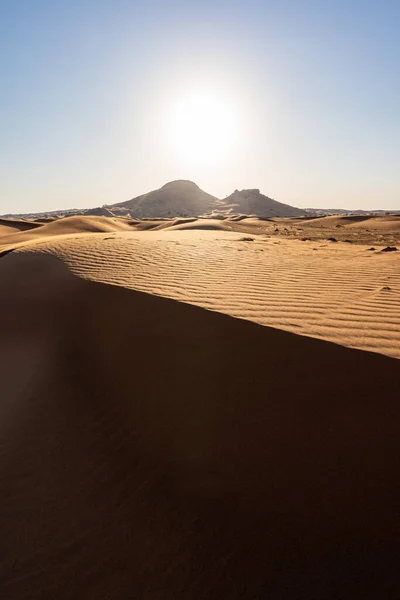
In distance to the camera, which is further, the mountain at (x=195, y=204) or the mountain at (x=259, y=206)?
the mountain at (x=195, y=204)

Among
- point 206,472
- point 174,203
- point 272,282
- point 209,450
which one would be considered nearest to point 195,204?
point 174,203

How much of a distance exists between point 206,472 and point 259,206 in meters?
112

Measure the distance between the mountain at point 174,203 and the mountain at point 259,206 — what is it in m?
8.89

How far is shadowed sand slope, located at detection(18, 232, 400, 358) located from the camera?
3.53m

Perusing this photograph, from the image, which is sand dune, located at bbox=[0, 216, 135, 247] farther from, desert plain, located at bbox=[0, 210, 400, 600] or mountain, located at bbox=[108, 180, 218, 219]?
mountain, located at bbox=[108, 180, 218, 219]

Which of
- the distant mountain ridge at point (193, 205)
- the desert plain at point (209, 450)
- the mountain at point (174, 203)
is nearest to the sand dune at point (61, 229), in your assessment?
the desert plain at point (209, 450)

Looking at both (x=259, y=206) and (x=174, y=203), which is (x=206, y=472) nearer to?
(x=259, y=206)

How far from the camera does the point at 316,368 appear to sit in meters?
2.88

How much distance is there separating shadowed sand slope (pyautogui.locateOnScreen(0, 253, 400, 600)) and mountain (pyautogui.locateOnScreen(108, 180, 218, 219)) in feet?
323

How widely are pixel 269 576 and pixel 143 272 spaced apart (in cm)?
510

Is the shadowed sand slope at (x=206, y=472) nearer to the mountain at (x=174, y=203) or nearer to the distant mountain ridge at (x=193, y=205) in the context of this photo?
the distant mountain ridge at (x=193, y=205)

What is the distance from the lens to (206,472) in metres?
2.46

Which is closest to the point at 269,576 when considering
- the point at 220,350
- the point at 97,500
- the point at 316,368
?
the point at 97,500

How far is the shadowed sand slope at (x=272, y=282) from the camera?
3527 millimetres
